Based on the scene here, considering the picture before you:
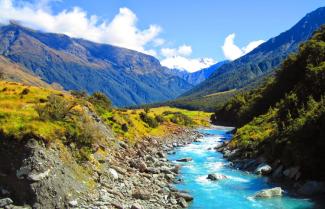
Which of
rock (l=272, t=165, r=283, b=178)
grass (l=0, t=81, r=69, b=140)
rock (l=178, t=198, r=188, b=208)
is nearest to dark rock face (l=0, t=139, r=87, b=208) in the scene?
grass (l=0, t=81, r=69, b=140)

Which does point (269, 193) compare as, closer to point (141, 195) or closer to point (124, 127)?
point (141, 195)

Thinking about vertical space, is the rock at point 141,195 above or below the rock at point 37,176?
below

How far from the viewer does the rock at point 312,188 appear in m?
50.8

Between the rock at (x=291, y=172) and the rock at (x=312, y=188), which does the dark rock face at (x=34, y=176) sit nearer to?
the rock at (x=312, y=188)

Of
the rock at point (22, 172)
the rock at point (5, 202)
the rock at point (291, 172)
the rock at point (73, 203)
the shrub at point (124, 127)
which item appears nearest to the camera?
the rock at point (5, 202)

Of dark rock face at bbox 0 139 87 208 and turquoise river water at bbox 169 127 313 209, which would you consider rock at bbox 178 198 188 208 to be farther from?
dark rock face at bbox 0 139 87 208

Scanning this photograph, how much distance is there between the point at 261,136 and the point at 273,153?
13457 mm

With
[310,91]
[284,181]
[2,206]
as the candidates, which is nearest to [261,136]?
[310,91]

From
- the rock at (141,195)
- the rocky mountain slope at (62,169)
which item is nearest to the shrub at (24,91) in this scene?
the rocky mountain slope at (62,169)

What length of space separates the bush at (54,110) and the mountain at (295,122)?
96.2ft

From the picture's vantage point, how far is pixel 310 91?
268ft

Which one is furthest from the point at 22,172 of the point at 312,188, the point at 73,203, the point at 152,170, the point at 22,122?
the point at 312,188

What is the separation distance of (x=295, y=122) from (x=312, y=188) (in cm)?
1691

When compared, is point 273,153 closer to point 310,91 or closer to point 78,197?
point 310,91
